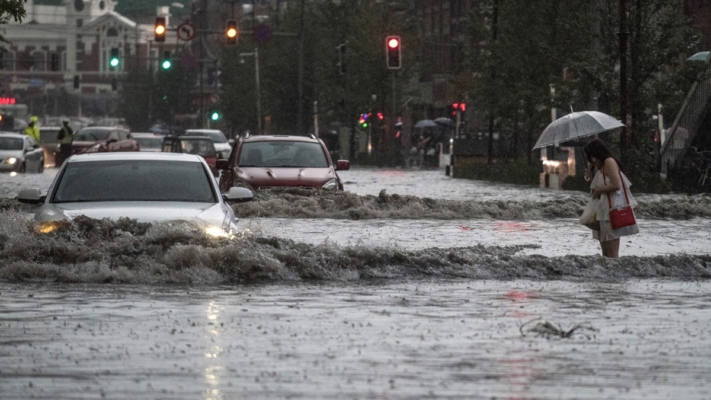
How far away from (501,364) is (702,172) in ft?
97.6

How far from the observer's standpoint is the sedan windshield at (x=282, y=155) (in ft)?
88.6

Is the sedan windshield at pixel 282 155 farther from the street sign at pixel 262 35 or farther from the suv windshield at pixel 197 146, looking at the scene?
the street sign at pixel 262 35

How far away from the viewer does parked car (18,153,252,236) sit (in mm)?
15070

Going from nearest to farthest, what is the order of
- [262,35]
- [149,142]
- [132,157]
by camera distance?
[132,157], [262,35], [149,142]

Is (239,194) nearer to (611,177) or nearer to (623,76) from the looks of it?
(611,177)

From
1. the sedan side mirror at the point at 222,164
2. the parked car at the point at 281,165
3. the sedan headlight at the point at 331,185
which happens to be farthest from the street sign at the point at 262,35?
the sedan headlight at the point at 331,185

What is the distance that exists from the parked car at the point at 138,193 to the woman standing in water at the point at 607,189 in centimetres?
Answer: 362

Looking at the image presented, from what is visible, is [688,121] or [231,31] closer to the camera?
[688,121]

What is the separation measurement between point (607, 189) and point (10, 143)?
40592mm

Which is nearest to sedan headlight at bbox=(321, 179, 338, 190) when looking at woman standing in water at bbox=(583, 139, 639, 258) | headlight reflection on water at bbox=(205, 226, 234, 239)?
woman standing in water at bbox=(583, 139, 639, 258)

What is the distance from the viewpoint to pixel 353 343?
10.7 m

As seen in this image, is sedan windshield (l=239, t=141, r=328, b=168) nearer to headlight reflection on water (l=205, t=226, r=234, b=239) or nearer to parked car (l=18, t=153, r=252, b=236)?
parked car (l=18, t=153, r=252, b=236)

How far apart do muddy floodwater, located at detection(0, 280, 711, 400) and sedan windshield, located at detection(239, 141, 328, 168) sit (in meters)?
11.9

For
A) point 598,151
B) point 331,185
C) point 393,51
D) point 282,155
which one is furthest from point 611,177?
point 393,51
